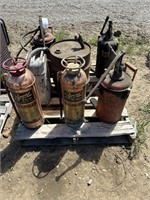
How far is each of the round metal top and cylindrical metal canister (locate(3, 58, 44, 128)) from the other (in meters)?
0.57

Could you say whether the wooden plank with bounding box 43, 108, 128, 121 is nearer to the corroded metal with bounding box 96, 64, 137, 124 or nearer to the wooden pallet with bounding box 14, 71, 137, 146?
the wooden pallet with bounding box 14, 71, 137, 146

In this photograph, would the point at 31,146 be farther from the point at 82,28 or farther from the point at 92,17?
the point at 92,17

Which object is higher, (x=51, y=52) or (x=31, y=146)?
(x=51, y=52)

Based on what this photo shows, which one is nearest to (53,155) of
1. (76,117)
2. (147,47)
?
(76,117)

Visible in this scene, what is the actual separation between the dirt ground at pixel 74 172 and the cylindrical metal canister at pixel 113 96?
1.48 feet

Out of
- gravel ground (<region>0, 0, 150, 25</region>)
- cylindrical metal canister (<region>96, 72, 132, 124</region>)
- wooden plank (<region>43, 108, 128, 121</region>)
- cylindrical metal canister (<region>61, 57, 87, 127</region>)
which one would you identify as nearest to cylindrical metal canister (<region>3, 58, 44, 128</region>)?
wooden plank (<region>43, 108, 128, 121</region>)

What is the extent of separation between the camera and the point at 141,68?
4383 millimetres

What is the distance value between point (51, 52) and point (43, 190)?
1703 millimetres

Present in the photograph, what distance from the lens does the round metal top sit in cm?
307

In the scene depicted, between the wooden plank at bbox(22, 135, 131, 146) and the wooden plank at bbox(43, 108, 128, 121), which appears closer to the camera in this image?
the wooden plank at bbox(22, 135, 131, 146)

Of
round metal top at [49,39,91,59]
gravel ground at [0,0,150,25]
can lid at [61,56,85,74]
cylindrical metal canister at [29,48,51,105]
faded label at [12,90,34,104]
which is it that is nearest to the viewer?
can lid at [61,56,85,74]

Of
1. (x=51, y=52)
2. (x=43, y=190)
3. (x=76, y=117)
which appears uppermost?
(x=51, y=52)

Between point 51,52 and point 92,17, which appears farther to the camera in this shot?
point 92,17

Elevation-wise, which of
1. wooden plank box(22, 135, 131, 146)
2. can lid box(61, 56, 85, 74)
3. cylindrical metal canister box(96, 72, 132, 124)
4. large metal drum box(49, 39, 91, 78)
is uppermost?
can lid box(61, 56, 85, 74)
